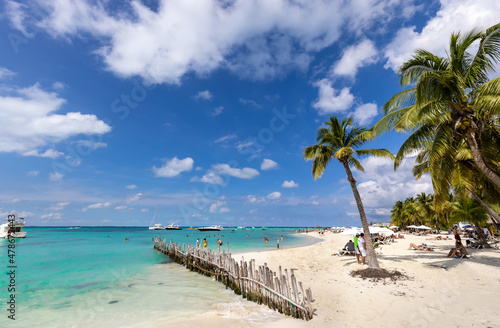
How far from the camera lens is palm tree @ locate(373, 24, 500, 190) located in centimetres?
832

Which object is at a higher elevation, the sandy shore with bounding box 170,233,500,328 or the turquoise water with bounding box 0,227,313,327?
the sandy shore with bounding box 170,233,500,328

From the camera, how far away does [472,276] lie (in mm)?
11023

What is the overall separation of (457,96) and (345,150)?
481 cm

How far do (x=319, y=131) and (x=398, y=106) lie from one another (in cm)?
409

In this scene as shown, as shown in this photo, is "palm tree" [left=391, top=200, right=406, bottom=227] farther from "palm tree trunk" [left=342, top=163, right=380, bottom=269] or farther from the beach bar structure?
the beach bar structure

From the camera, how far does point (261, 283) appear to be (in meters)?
9.16

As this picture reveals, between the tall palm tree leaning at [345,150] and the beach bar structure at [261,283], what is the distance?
16.4 feet

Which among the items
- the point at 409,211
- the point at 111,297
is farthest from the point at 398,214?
the point at 111,297

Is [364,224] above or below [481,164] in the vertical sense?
below

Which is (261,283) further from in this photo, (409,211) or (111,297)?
(409,211)

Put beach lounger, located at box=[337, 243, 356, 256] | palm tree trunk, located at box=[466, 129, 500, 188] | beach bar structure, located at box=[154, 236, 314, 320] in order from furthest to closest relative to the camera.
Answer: beach lounger, located at box=[337, 243, 356, 256], palm tree trunk, located at box=[466, 129, 500, 188], beach bar structure, located at box=[154, 236, 314, 320]

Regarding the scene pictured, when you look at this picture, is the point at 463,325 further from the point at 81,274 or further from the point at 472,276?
the point at 81,274

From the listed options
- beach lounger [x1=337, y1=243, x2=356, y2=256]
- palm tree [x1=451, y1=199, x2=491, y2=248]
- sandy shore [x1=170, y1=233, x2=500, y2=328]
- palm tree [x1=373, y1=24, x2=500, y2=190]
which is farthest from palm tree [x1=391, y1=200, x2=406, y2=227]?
palm tree [x1=373, y1=24, x2=500, y2=190]

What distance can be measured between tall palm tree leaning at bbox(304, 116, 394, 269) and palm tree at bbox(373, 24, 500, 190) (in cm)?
216
